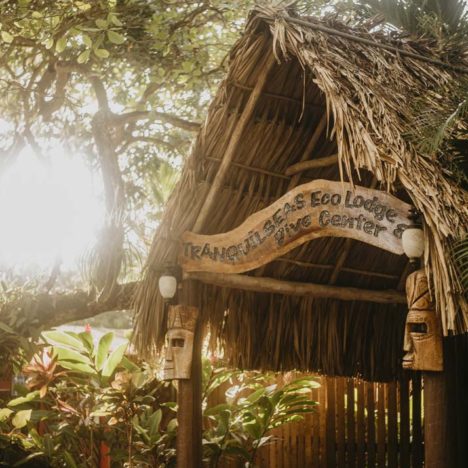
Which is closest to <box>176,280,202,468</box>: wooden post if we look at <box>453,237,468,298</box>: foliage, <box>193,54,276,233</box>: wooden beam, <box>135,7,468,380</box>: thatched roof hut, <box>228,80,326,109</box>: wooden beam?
<box>135,7,468,380</box>: thatched roof hut

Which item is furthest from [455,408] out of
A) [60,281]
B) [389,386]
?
[60,281]

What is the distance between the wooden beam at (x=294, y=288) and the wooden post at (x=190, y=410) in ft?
0.46

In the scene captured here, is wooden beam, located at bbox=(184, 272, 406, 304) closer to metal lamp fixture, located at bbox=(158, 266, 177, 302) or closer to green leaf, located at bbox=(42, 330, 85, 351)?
metal lamp fixture, located at bbox=(158, 266, 177, 302)

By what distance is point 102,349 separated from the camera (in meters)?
5.81

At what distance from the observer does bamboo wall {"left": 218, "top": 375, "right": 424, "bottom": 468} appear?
5.79 m

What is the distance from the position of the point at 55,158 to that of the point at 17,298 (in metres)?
1.73

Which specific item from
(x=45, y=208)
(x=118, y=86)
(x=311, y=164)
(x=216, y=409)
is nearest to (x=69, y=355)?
(x=216, y=409)

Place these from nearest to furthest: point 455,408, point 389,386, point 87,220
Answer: point 455,408
point 389,386
point 87,220

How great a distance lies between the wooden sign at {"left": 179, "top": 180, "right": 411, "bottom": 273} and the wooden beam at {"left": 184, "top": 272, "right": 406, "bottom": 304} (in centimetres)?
13

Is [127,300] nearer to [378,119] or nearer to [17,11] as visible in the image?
[17,11]

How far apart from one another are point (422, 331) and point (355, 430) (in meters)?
2.82

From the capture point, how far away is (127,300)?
6203 millimetres

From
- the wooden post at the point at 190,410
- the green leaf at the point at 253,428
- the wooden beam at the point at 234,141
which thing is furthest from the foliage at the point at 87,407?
the wooden beam at the point at 234,141

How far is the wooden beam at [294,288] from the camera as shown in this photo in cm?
488
